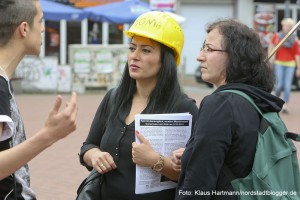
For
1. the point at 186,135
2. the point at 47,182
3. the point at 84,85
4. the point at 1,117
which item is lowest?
the point at 84,85

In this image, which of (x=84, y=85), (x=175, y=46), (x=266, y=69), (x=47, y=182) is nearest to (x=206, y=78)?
(x=266, y=69)

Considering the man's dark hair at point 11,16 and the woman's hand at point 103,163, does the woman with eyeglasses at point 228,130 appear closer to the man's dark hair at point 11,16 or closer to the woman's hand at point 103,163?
the woman's hand at point 103,163

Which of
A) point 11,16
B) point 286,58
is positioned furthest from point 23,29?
point 286,58

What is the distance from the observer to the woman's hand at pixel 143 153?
2.87 metres

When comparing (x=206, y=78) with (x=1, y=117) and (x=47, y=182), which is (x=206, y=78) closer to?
(x=1, y=117)

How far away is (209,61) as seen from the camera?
9.01 feet

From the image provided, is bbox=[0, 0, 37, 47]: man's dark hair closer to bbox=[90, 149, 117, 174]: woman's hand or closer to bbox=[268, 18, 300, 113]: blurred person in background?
bbox=[90, 149, 117, 174]: woman's hand

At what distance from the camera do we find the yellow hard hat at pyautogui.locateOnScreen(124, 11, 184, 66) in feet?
10.3

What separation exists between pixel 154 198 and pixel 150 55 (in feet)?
2.48

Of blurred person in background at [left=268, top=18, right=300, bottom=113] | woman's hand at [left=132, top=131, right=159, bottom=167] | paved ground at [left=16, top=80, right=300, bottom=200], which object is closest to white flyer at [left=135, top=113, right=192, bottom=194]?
woman's hand at [left=132, top=131, right=159, bottom=167]

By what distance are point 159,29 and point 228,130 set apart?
0.86 meters

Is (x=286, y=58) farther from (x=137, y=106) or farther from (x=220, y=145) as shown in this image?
(x=220, y=145)

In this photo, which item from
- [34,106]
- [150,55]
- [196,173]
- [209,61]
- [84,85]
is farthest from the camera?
[84,85]

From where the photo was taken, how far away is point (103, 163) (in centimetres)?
298
